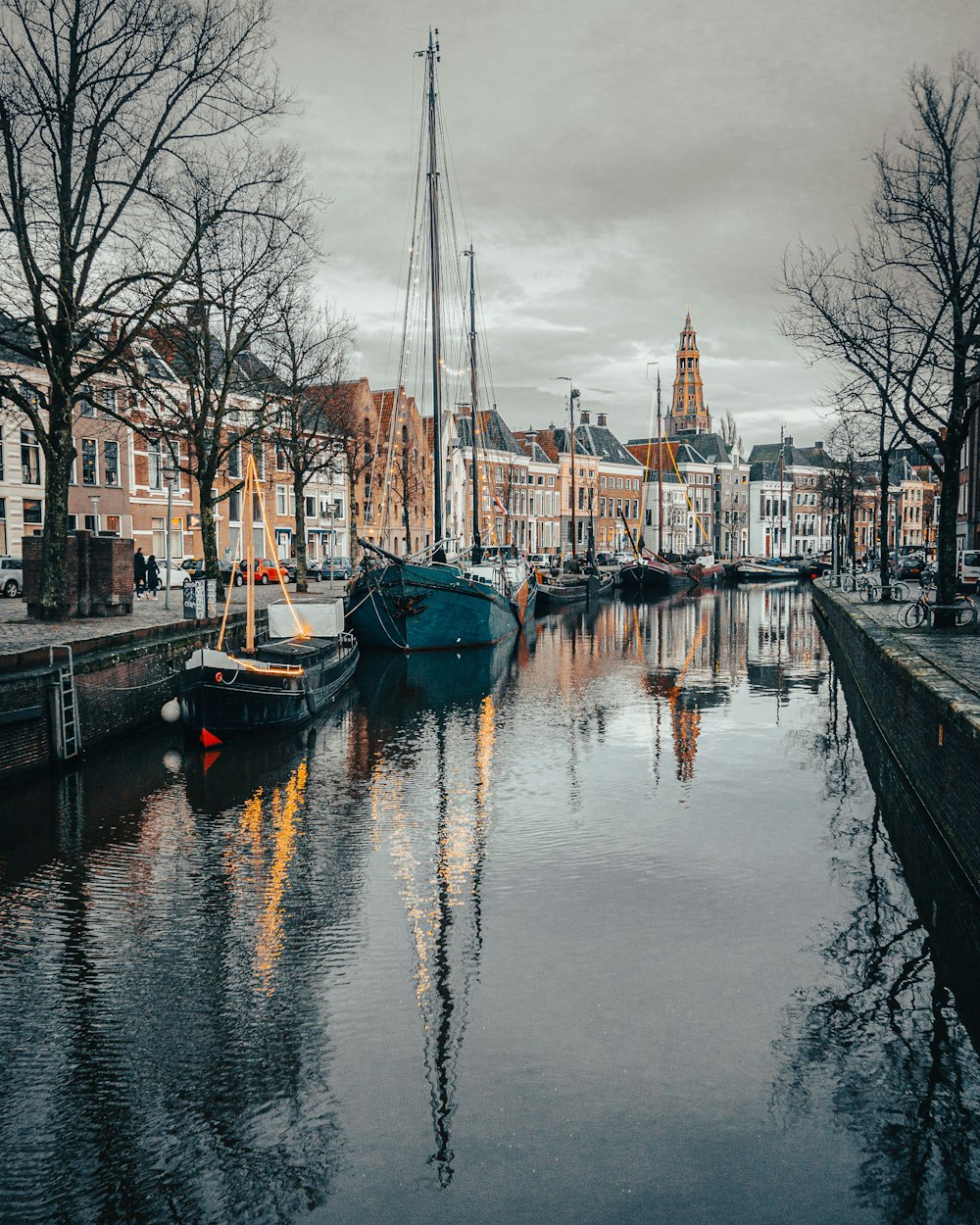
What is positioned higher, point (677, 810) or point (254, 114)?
point (254, 114)

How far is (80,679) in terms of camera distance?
1717 cm

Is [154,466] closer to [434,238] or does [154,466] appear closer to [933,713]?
[434,238]

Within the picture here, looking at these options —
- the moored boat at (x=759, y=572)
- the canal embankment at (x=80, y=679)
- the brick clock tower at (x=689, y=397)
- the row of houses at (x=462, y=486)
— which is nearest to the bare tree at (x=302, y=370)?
the row of houses at (x=462, y=486)

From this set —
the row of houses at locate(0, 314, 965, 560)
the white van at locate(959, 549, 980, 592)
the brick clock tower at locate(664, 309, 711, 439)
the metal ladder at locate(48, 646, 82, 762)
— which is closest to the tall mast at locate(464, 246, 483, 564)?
the row of houses at locate(0, 314, 965, 560)

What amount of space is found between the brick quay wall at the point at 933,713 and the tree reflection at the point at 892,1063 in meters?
1.26

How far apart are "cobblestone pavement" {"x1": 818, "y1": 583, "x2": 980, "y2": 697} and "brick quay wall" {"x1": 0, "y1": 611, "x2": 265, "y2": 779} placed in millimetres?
13343

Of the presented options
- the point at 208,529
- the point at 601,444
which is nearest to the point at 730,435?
the point at 601,444

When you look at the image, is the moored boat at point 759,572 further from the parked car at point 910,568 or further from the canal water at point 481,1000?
the canal water at point 481,1000

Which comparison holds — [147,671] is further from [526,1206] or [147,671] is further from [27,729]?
[526,1206]

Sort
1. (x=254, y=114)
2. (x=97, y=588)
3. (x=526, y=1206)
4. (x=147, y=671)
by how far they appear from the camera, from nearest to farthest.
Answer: (x=526, y=1206), (x=147, y=671), (x=254, y=114), (x=97, y=588)

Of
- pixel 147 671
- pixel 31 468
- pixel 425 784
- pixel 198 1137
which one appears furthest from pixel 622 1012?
pixel 31 468

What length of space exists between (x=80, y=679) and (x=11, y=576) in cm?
2078

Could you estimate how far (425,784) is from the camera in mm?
16031

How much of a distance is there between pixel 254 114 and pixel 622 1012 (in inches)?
843
